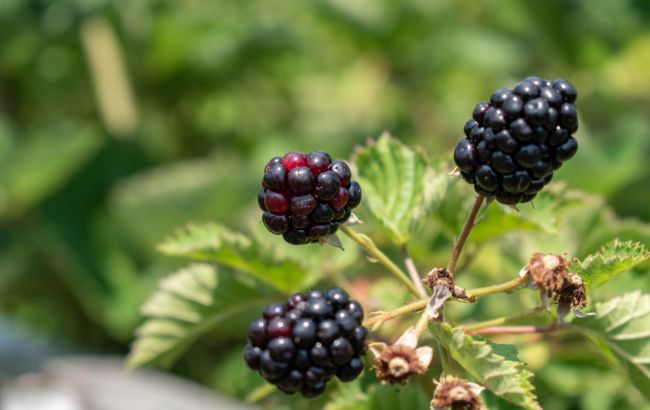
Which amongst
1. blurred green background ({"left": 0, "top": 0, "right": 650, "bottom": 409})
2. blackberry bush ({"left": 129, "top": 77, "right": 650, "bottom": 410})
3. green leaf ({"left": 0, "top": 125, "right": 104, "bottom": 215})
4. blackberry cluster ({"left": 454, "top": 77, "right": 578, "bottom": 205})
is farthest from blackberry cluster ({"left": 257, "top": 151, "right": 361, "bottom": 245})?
green leaf ({"left": 0, "top": 125, "right": 104, "bottom": 215})

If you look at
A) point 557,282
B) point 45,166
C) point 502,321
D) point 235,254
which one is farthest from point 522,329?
point 45,166

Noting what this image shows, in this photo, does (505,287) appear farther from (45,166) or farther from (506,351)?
(45,166)

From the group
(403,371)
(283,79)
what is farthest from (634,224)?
(283,79)

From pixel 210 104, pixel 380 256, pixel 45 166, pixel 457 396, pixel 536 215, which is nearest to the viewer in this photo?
pixel 457 396

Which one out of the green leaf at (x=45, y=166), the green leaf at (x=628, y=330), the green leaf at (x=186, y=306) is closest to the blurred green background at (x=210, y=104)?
the green leaf at (x=45, y=166)

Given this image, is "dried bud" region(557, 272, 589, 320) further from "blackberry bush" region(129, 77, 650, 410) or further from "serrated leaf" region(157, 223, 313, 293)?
"serrated leaf" region(157, 223, 313, 293)

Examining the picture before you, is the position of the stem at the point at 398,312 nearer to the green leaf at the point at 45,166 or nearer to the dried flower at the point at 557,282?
the dried flower at the point at 557,282

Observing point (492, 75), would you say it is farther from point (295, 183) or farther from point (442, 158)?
point (295, 183)
